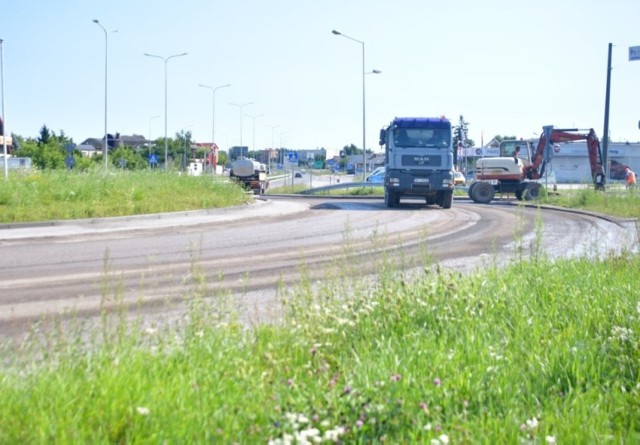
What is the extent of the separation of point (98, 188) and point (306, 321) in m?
21.8

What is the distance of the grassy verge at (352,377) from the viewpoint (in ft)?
14.0

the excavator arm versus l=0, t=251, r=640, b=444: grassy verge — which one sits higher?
the excavator arm

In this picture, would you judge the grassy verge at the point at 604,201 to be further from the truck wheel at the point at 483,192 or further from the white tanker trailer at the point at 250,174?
the white tanker trailer at the point at 250,174

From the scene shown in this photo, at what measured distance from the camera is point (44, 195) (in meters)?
25.1

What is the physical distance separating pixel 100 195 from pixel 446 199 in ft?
45.0

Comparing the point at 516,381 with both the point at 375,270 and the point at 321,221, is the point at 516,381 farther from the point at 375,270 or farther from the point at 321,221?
the point at 321,221

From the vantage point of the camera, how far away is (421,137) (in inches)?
1223

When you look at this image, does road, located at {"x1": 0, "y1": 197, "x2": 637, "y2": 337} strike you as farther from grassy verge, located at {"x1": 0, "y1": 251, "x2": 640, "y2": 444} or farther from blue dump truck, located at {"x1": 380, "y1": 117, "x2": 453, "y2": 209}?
blue dump truck, located at {"x1": 380, "y1": 117, "x2": 453, "y2": 209}

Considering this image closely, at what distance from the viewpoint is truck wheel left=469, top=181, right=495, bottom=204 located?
125ft

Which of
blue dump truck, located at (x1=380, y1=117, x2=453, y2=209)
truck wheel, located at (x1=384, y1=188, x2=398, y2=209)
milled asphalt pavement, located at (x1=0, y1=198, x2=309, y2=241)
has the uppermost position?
blue dump truck, located at (x1=380, y1=117, x2=453, y2=209)

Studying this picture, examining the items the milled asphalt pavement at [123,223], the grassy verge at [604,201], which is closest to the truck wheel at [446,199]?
the grassy verge at [604,201]

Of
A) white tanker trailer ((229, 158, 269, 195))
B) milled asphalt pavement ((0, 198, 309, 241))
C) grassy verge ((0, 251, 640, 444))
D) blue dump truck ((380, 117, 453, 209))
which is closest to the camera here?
grassy verge ((0, 251, 640, 444))

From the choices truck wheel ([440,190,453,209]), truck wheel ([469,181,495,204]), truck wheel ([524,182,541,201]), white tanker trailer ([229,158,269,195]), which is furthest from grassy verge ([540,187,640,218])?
white tanker trailer ([229,158,269,195])

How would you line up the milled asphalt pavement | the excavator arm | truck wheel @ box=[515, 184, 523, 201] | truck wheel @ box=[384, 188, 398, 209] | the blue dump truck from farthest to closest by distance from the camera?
truck wheel @ box=[515, 184, 523, 201] < the excavator arm < truck wheel @ box=[384, 188, 398, 209] < the blue dump truck < the milled asphalt pavement
